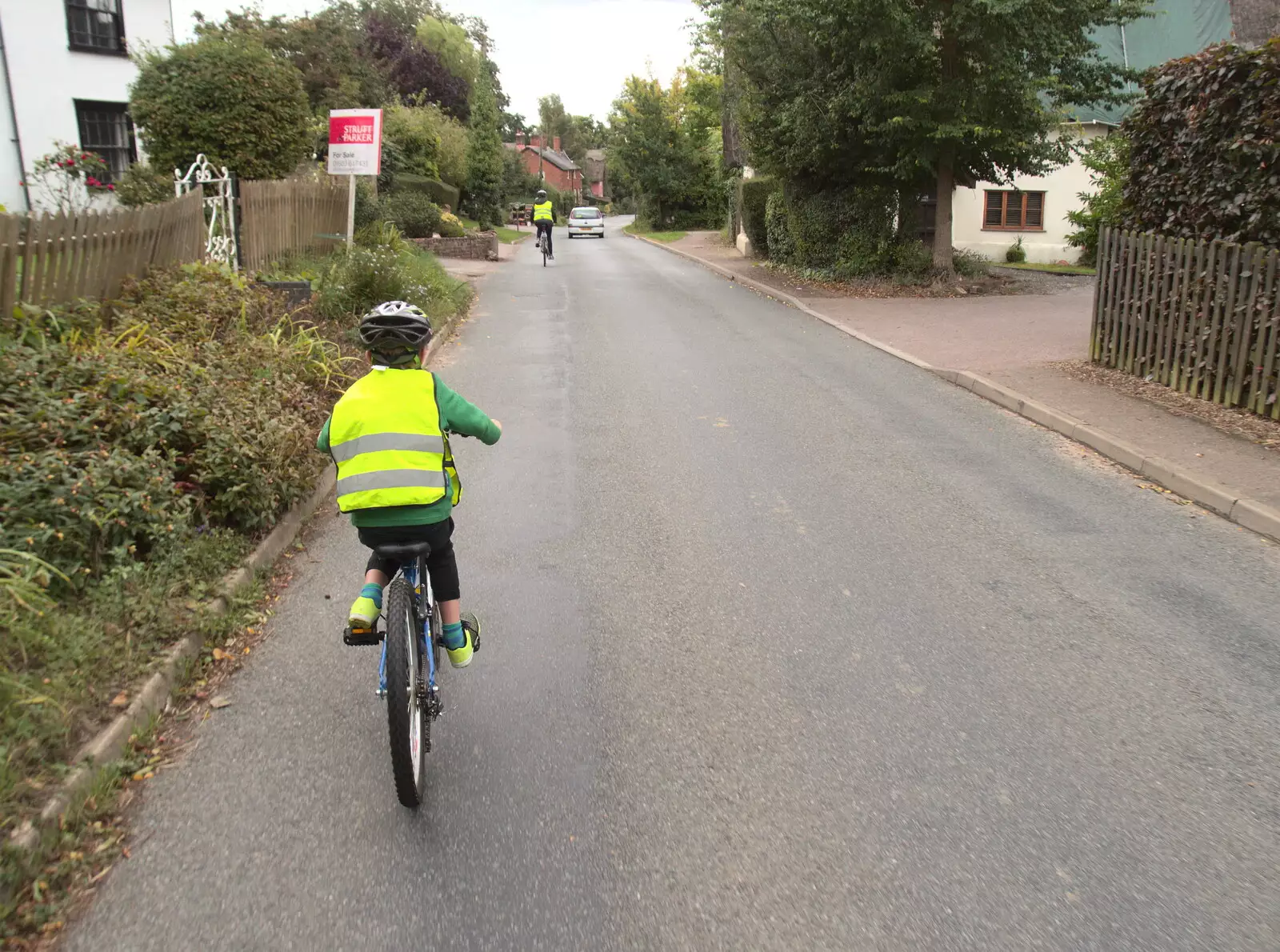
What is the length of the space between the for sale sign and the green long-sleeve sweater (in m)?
12.7

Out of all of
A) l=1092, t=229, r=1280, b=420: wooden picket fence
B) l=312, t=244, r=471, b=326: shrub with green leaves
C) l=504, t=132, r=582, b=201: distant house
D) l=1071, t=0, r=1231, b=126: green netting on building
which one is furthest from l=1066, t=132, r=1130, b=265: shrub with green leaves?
l=504, t=132, r=582, b=201: distant house

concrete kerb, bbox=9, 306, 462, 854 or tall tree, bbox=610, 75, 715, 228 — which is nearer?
concrete kerb, bbox=9, 306, 462, 854

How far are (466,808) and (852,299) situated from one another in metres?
17.2

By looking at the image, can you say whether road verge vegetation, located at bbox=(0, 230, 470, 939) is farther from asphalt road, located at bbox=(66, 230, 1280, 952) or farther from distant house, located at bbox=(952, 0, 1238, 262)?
distant house, located at bbox=(952, 0, 1238, 262)

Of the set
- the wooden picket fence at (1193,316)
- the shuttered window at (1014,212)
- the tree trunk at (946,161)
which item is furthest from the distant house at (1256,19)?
the shuttered window at (1014,212)

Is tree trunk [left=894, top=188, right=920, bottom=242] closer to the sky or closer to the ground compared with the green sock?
closer to the sky

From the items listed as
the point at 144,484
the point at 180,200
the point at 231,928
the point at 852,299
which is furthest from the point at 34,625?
the point at 852,299

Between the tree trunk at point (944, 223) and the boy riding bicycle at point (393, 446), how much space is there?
60.2 ft

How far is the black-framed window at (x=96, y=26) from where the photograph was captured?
2028 cm

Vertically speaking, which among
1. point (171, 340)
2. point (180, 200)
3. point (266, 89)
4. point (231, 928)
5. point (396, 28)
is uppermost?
point (396, 28)

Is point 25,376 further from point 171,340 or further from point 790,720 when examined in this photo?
point 790,720

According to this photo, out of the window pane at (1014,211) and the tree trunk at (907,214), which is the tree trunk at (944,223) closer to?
the tree trunk at (907,214)

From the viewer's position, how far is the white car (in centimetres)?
5134

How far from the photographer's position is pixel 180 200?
9883 millimetres
